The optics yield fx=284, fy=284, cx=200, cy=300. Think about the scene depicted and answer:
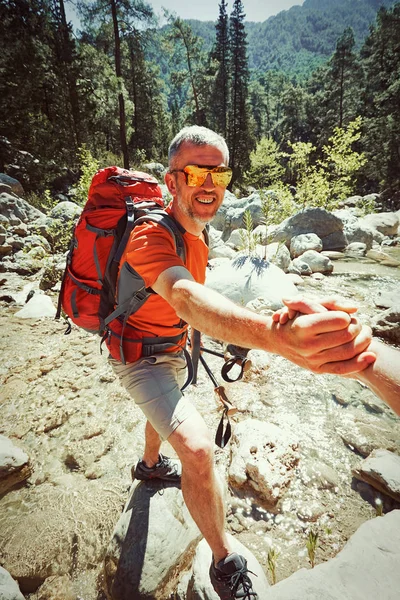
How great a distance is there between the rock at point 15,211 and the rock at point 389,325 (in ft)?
35.5

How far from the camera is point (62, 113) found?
1744cm

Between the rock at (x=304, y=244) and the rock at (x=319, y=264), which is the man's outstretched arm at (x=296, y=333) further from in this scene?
the rock at (x=304, y=244)

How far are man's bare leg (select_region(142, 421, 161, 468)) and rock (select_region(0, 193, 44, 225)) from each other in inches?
387

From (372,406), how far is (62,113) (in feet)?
70.9

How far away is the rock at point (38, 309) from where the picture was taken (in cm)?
568

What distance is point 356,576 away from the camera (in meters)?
1.57

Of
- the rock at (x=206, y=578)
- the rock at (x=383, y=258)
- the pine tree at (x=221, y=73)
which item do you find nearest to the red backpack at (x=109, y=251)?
the rock at (x=206, y=578)

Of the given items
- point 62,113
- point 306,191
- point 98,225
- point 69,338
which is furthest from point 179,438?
point 62,113

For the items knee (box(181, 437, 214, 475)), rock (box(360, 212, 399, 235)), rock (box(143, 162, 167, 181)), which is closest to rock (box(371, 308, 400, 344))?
knee (box(181, 437, 214, 475))

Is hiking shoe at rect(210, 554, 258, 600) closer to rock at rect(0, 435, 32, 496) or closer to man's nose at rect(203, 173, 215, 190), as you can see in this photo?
rock at rect(0, 435, 32, 496)

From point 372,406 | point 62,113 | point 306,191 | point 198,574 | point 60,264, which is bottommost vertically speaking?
point 372,406

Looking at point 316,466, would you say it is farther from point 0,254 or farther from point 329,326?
point 0,254

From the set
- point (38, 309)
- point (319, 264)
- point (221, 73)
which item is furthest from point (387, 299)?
point (221, 73)

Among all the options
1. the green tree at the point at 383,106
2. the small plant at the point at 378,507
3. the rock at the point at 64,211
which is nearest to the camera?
the small plant at the point at 378,507
